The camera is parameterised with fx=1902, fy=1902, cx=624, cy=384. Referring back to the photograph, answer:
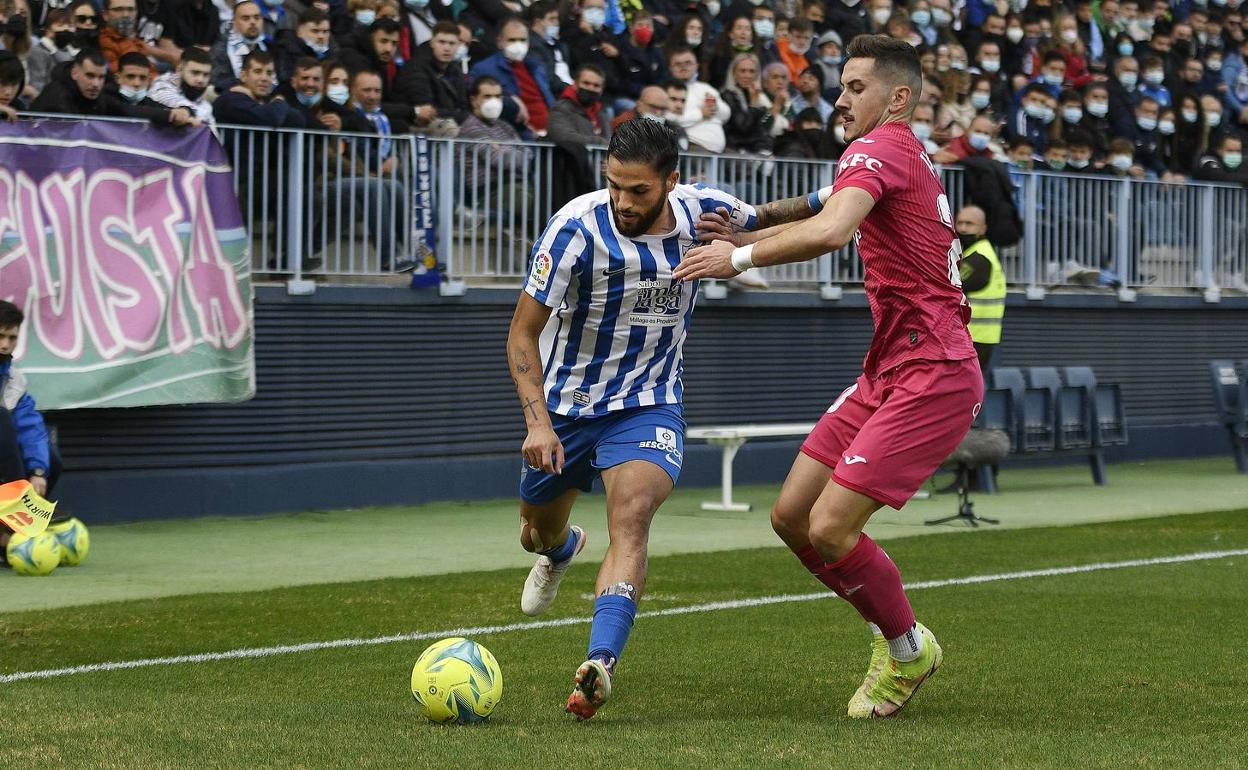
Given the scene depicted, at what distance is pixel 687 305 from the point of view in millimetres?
7301

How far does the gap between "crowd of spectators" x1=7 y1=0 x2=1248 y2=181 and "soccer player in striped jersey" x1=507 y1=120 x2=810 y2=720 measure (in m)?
6.95

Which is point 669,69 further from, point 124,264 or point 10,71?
point 10,71

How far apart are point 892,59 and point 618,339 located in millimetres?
1475

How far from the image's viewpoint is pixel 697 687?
736 cm

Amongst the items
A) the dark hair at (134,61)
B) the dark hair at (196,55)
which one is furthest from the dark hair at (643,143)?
the dark hair at (196,55)

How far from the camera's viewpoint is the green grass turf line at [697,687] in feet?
19.6

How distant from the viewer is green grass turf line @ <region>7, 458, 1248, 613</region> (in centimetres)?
1094

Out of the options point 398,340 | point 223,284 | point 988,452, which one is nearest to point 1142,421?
point 988,452

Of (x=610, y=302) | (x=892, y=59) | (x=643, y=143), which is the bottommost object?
(x=610, y=302)

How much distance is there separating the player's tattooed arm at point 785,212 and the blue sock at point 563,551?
5.54 ft

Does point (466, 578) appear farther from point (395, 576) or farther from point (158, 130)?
point (158, 130)

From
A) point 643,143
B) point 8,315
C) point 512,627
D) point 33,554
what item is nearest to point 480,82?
point 8,315

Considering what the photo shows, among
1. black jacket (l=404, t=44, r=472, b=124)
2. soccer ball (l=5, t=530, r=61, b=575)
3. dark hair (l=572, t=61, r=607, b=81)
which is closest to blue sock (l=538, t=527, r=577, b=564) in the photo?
soccer ball (l=5, t=530, r=61, b=575)

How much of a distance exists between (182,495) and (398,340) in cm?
222
